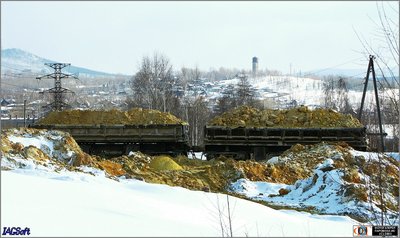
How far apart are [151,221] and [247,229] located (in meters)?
1.13

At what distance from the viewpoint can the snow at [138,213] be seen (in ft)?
14.3

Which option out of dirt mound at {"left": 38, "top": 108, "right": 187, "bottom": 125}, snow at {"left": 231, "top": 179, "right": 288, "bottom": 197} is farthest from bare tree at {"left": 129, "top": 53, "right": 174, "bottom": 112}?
snow at {"left": 231, "top": 179, "right": 288, "bottom": 197}

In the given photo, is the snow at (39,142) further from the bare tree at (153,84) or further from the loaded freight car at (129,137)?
the bare tree at (153,84)

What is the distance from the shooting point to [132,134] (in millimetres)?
16281

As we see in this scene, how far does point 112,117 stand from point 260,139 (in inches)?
220

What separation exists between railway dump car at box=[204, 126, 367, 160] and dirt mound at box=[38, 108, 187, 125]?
2068 millimetres

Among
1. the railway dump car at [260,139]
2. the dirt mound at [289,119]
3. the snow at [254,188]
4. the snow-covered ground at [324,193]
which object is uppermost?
the dirt mound at [289,119]

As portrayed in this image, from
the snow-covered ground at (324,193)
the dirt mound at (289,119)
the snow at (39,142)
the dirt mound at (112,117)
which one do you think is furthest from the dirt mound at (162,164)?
the dirt mound at (112,117)

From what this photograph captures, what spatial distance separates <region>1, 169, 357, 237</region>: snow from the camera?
172 inches

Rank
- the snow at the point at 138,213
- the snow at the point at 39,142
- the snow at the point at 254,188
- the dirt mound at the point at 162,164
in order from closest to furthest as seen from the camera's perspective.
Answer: the snow at the point at 138,213
the snow at the point at 254,188
the snow at the point at 39,142
the dirt mound at the point at 162,164

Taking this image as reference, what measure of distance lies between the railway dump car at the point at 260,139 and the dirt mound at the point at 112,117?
2.07m

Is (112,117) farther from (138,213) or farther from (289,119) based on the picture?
(138,213)

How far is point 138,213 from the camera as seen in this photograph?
5.09 meters

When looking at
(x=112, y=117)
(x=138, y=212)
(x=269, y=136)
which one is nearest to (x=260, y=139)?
(x=269, y=136)
